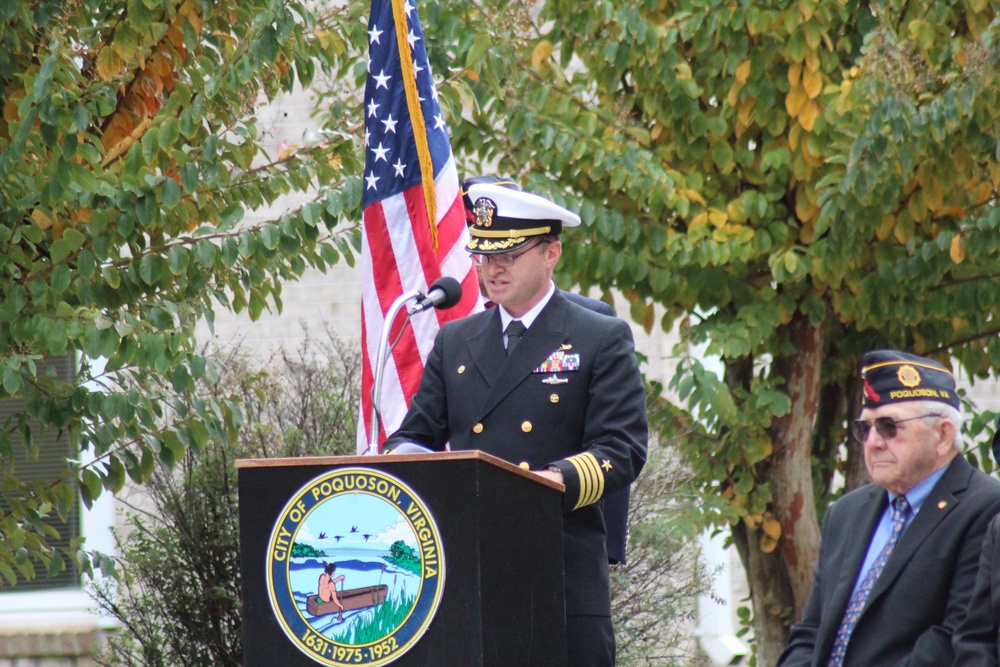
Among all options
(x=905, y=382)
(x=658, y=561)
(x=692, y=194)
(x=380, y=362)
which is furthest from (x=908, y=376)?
(x=658, y=561)

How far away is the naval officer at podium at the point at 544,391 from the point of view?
3773 mm

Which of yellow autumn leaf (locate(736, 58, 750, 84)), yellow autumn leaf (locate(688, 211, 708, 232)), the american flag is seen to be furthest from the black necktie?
yellow autumn leaf (locate(736, 58, 750, 84))

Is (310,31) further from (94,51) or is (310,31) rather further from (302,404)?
(302,404)

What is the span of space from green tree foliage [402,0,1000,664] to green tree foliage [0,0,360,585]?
3.51 ft

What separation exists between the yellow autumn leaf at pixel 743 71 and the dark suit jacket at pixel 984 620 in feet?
11.6

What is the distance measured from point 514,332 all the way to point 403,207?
1674mm

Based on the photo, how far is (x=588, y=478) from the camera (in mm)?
3588

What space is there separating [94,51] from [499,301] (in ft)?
8.16

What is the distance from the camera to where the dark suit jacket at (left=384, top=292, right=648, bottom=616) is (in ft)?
A: 12.4

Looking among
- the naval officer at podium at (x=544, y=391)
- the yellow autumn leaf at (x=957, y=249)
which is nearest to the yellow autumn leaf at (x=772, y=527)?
the yellow autumn leaf at (x=957, y=249)

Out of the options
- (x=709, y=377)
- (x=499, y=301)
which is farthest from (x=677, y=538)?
(x=499, y=301)

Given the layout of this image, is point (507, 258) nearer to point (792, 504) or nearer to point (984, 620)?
point (984, 620)

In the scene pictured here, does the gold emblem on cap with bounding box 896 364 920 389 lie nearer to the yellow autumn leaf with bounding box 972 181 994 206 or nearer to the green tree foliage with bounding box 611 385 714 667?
the green tree foliage with bounding box 611 385 714 667

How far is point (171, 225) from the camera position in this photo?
5.46m
